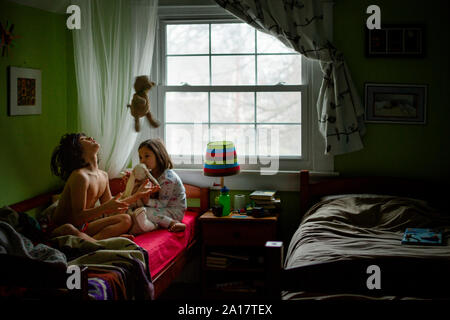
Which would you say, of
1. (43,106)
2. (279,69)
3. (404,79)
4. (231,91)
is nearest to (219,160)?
(231,91)

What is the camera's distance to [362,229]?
3297mm

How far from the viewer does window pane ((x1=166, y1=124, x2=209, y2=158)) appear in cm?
430

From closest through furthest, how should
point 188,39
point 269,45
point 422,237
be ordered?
1. point 422,237
2. point 269,45
3. point 188,39

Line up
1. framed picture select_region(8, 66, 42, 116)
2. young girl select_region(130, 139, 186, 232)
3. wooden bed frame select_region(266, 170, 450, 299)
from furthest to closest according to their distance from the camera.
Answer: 1. young girl select_region(130, 139, 186, 232)
2. framed picture select_region(8, 66, 42, 116)
3. wooden bed frame select_region(266, 170, 450, 299)

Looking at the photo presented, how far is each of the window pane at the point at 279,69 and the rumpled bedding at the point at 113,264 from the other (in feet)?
6.21

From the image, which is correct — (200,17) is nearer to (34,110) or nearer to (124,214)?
(34,110)

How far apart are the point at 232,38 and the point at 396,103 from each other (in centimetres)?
136

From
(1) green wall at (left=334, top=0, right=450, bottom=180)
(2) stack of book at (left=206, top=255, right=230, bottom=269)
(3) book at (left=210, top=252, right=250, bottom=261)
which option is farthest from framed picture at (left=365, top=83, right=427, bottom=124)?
(2) stack of book at (left=206, top=255, right=230, bottom=269)

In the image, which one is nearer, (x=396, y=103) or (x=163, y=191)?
(x=163, y=191)

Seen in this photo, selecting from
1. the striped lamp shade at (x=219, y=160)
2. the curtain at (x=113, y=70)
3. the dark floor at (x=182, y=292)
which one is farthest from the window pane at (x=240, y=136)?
the dark floor at (x=182, y=292)

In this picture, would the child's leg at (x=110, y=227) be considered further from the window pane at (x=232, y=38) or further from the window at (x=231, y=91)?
the window pane at (x=232, y=38)

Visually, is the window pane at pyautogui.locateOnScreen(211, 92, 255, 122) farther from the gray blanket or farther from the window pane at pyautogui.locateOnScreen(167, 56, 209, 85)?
the gray blanket

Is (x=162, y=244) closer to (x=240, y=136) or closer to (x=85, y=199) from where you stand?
(x=85, y=199)
